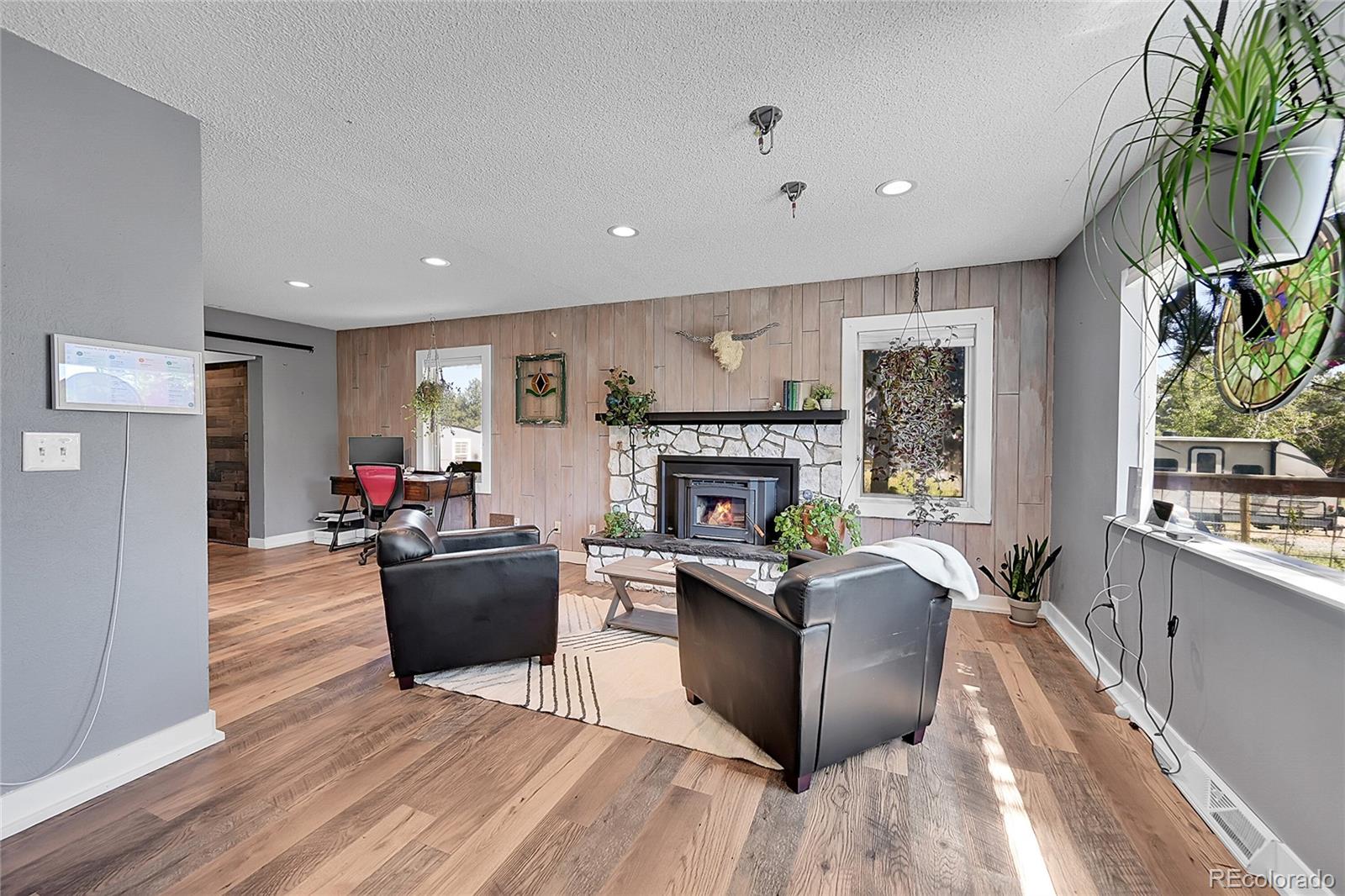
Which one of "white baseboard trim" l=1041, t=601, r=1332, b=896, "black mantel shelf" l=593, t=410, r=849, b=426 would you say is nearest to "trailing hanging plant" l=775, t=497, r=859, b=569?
"black mantel shelf" l=593, t=410, r=849, b=426

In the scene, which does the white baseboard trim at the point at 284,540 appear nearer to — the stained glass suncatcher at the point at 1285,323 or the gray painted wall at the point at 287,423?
the gray painted wall at the point at 287,423

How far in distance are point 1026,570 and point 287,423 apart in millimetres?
6979

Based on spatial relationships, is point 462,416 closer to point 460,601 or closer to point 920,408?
point 460,601

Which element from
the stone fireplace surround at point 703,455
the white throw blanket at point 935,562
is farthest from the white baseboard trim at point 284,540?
the white throw blanket at point 935,562

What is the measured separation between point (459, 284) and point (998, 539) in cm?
451

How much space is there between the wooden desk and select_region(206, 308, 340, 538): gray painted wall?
1.67 feet

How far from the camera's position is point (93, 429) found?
73.2 inches

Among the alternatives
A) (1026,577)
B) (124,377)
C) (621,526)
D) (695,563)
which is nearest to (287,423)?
(621,526)

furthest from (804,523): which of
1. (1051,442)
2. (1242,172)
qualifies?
(1242,172)

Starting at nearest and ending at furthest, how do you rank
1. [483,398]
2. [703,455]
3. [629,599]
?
[629,599]
[703,455]
[483,398]

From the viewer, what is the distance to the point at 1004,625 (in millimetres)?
3639

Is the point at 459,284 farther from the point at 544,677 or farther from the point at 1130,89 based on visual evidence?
the point at 1130,89

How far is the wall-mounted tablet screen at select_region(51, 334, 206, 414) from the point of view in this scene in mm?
1779

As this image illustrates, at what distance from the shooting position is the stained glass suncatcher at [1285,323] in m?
1.39
